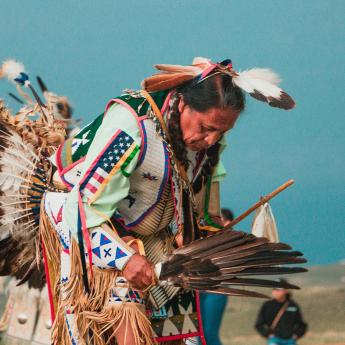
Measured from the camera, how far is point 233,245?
3258 mm

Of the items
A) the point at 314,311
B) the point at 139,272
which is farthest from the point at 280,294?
the point at 139,272

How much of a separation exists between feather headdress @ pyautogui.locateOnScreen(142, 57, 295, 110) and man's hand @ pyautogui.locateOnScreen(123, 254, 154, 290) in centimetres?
59

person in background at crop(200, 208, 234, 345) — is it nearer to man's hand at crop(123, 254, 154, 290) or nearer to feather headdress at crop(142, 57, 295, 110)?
feather headdress at crop(142, 57, 295, 110)

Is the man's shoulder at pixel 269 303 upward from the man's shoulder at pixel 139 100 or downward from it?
downward

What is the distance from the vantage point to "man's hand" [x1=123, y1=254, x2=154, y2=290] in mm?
3080

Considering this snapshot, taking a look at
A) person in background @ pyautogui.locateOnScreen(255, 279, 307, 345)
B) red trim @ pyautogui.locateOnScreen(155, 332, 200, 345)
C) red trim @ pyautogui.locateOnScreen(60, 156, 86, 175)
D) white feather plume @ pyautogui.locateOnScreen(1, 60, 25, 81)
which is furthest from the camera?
person in background @ pyautogui.locateOnScreen(255, 279, 307, 345)

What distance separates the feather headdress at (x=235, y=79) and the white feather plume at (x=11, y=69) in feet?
3.68

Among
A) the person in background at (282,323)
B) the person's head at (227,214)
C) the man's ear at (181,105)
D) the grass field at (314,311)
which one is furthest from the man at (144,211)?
the grass field at (314,311)

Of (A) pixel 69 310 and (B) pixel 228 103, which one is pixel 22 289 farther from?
(B) pixel 228 103

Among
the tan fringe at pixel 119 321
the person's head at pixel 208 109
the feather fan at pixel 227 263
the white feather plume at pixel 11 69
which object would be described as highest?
the white feather plume at pixel 11 69

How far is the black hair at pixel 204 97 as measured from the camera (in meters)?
3.19

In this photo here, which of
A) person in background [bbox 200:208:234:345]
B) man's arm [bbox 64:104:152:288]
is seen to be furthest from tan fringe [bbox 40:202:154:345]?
person in background [bbox 200:208:234:345]

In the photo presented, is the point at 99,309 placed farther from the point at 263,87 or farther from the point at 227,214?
the point at 227,214

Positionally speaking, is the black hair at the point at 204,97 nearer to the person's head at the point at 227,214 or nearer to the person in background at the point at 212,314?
the person in background at the point at 212,314
